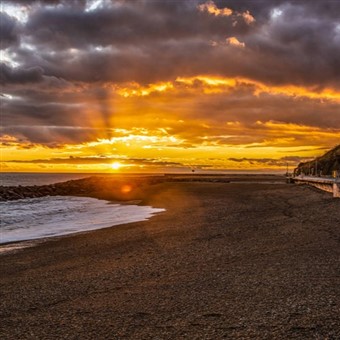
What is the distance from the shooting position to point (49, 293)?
807cm

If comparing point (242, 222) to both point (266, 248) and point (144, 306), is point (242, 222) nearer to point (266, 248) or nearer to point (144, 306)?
point (266, 248)

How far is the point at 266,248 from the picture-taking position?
1188 centimetres

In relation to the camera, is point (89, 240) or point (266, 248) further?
point (89, 240)

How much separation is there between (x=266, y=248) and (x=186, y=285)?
174 inches

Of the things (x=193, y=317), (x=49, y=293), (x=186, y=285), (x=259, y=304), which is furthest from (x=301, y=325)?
(x=49, y=293)

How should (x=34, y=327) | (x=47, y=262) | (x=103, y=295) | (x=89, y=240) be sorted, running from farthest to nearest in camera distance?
(x=89, y=240) < (x=47, y=262) < (x=103, y=295) < (x=34, y=327)

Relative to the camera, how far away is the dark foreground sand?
235 inches

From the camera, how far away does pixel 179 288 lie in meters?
8.03

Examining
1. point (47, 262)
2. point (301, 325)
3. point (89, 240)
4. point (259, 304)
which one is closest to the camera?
point (301, 325)

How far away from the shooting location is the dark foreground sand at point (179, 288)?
596 cm

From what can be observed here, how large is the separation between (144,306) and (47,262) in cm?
539

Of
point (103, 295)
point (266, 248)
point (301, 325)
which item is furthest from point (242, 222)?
point (301, 325)

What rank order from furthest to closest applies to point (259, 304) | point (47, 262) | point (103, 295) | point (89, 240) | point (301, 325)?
point (89, 240) < point (47, 262) < point (103, 295) < point (259, 304) < point (301, 325)

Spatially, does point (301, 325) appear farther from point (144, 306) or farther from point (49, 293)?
point (49, 293)
